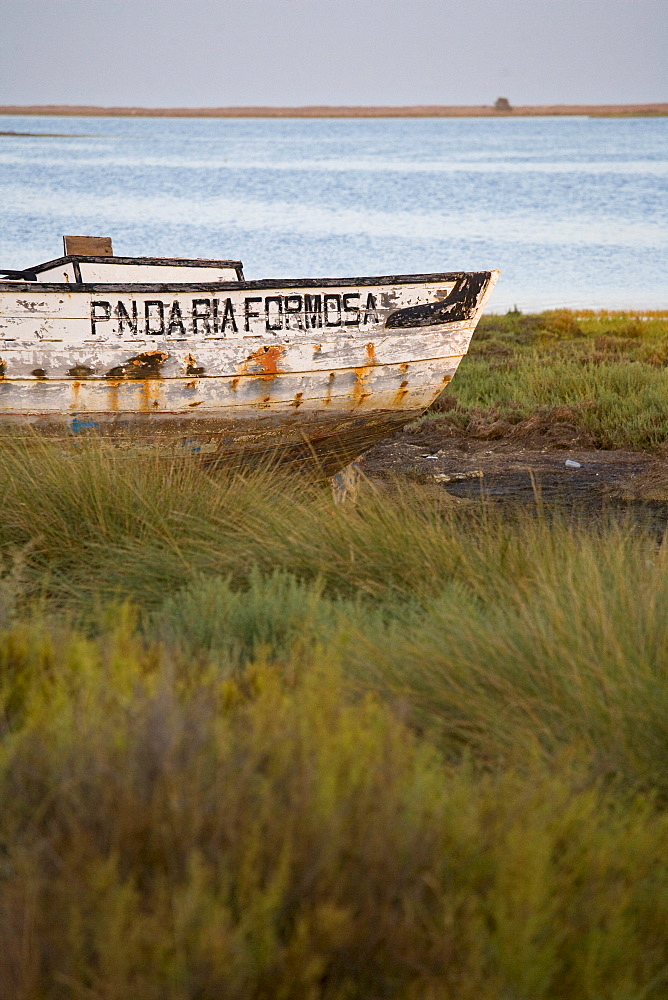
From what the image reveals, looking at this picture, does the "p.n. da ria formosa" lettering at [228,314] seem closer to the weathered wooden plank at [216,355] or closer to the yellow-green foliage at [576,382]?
the weathered wooden plank at [216,355]

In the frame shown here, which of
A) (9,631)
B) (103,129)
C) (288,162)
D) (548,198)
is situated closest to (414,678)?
(9,631)

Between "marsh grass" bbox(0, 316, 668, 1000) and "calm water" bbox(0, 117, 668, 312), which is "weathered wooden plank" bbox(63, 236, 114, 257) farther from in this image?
"calm water" bbox(0, 117, 668, 312)

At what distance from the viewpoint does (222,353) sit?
598 centimetres

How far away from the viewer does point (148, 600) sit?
383 cm

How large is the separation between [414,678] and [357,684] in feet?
0.54

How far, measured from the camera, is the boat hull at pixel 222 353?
5816mm

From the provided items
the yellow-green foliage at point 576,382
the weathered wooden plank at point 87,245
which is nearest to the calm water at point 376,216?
the yellow-green foliage at point 576,382

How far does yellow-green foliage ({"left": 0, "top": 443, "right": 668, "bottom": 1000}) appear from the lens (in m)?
1.66

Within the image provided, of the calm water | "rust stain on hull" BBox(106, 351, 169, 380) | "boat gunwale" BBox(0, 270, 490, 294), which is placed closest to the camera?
"boat gunwale" BBox(0, 270, 490, 294)

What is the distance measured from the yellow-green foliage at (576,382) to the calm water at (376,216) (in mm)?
6665

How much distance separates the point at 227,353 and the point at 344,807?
442 centimetres

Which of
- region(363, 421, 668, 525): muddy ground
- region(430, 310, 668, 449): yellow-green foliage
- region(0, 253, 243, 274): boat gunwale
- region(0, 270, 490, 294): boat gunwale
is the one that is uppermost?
region(0, 253, 243, 274): boat gunwale

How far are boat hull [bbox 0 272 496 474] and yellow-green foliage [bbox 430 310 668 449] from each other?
8.73 feet

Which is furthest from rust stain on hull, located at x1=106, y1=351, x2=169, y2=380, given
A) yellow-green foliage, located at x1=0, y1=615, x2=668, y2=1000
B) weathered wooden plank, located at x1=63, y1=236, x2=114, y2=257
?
yellow-green foliage, located at x1=0, y1=615, x2=668, y2=1000
